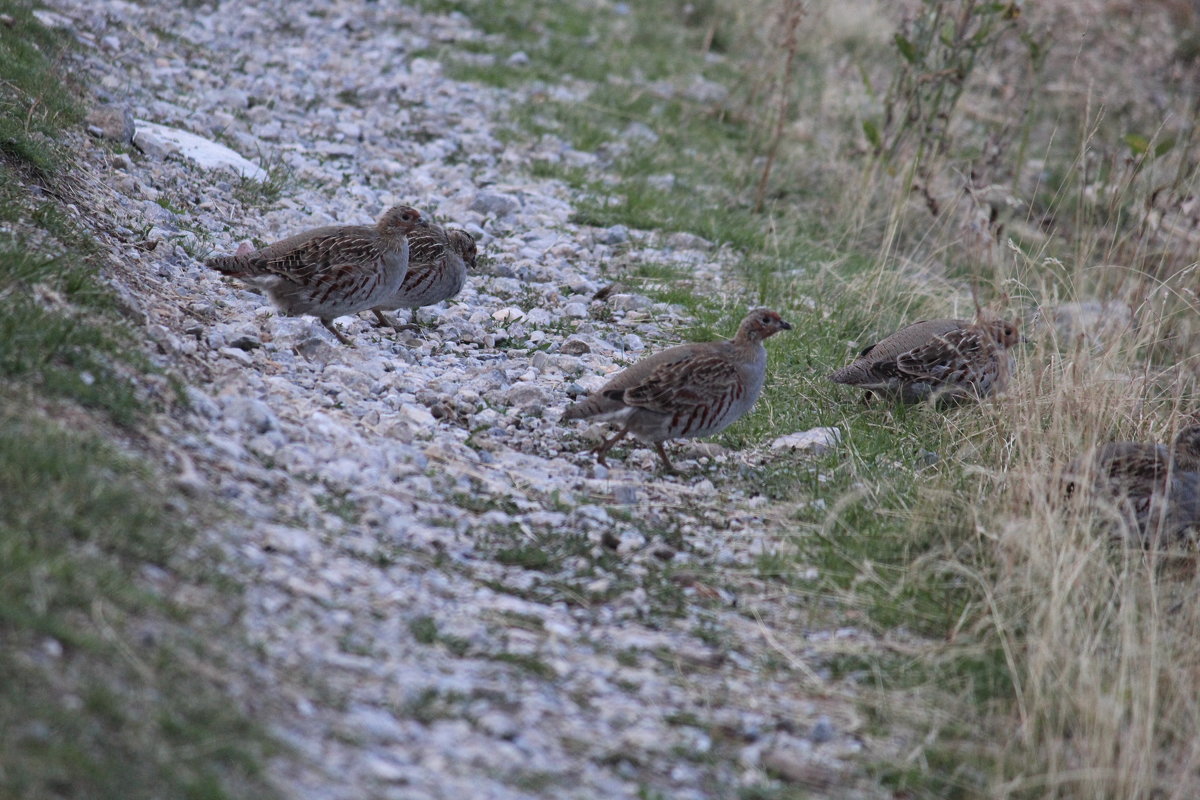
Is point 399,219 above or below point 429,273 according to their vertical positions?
above

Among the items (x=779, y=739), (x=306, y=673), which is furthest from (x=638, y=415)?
(x=306, y=673)

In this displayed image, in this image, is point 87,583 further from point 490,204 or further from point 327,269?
point 490,204

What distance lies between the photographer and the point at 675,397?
6.10 meters

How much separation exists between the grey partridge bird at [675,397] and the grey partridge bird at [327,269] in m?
1.79

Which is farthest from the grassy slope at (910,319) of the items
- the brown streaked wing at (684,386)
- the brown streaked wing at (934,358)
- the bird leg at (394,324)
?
the bird leg at (394,324)

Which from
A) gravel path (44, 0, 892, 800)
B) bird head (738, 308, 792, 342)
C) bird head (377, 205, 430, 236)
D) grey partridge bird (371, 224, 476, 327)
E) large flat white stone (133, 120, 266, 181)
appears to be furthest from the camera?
large flat white stone (133, 120, 266, 181)

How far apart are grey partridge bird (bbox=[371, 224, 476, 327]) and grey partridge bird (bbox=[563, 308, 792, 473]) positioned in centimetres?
189

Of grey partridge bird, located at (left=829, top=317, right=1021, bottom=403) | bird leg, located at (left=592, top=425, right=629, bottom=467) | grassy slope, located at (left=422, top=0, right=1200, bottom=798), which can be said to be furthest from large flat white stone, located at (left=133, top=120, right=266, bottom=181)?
grey partridge bird, located at (left=829, top=317, right=1021, bottom=403)

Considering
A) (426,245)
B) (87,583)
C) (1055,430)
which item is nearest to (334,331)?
(426,245)

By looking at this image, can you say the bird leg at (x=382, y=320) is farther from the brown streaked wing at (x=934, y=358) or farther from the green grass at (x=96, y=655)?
Result: the green grass at (x=96, y=655)

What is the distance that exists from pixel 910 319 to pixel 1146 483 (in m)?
3.22

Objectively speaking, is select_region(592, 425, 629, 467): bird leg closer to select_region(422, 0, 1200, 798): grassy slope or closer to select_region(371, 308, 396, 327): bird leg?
select_region(422, 0, 1200, 798): grassy slope

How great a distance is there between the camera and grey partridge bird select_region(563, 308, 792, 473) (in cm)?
612

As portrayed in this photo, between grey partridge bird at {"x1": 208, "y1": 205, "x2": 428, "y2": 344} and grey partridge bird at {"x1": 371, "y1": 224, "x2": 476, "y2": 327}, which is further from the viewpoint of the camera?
grey partridge bird at {"x1": 371, "y1": 224, "x2": 476, "y2": 327}
